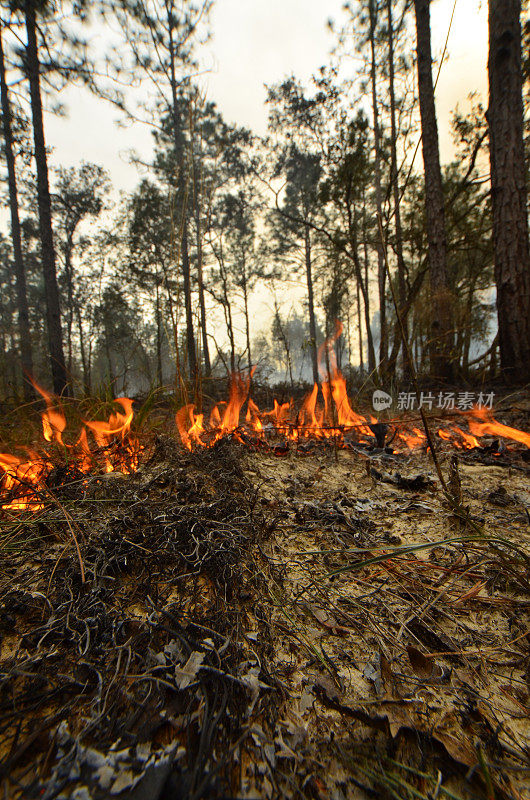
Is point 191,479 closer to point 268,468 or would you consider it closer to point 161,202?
point 268,468

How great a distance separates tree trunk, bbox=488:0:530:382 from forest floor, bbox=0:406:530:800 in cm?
525

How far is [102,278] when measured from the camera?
21.0 m

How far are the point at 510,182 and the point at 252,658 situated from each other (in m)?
7.44

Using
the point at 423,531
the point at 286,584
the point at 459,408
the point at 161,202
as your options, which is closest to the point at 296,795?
the point at 286,584

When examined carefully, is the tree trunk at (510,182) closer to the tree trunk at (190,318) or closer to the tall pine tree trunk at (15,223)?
the tree trunk at (190,318)

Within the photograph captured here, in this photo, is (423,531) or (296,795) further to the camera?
(423,531)

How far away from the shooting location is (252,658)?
779mm

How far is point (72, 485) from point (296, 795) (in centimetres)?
149

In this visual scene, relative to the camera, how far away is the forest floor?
560 millimetres

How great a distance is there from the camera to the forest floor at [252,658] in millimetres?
560

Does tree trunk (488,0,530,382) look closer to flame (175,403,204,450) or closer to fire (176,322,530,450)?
fire (176,322,530,450)

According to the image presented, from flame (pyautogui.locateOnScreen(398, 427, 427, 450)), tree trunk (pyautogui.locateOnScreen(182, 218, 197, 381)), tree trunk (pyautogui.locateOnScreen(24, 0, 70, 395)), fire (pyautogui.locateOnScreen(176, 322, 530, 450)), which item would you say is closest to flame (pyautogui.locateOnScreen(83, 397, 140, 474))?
fire (pyautogui.locateOnScreen(176, 322, 530, 450))

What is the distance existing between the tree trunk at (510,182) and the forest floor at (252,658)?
17.2 ft

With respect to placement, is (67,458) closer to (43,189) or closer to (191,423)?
(191,423)
